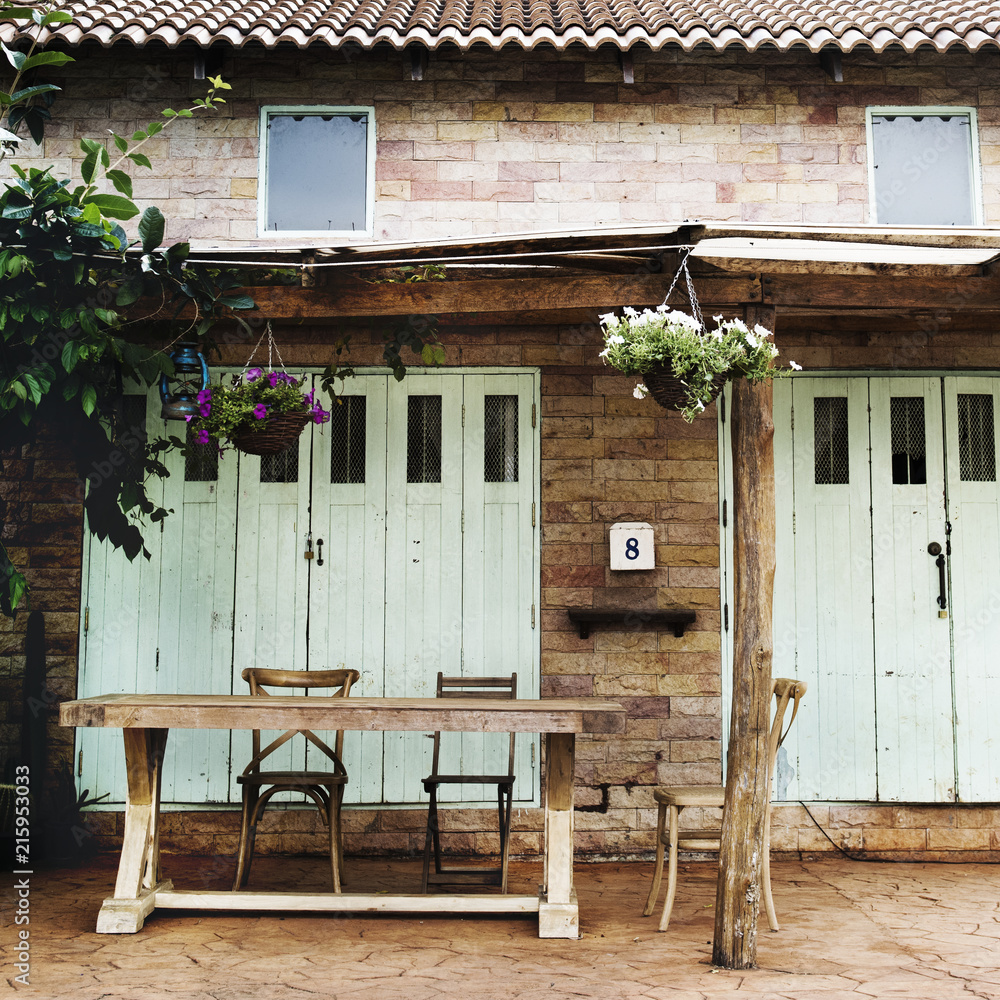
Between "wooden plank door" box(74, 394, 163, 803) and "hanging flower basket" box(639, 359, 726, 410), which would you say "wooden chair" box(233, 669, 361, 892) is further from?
"hanging flower basket" box(639, 359, 726, 410)

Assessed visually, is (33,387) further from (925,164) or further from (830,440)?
(925,164)

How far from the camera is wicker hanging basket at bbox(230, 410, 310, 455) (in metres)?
4.44

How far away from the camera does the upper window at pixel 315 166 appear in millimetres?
5793

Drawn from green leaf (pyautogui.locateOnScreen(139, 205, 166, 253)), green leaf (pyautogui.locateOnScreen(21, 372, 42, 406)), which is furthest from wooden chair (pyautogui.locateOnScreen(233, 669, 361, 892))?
green leaf (pyautogui.locateOnScreen(139, 205, 166, 253))

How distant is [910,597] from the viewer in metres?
5.64

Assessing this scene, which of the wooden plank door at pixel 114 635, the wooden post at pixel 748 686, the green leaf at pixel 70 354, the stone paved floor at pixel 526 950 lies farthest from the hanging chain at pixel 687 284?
the wooden plank door at pixel 114 635

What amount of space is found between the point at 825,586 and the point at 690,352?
2.55m

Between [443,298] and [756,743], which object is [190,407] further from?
[756,743]

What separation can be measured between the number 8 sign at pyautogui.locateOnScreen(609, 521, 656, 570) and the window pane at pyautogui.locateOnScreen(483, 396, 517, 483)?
0.68 metres

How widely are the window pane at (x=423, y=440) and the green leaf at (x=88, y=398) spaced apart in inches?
74.0

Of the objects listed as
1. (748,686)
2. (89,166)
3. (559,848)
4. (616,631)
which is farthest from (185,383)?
(748,686)

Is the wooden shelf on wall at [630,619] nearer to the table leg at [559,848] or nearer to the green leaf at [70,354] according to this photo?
the table leg at [559,848]

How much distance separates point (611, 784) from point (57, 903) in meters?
2.85

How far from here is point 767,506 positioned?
3951 millimetres
